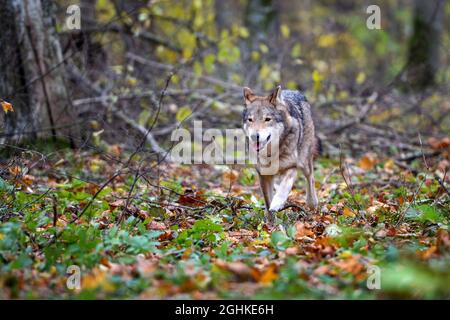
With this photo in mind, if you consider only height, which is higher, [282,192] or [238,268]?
[282,192]

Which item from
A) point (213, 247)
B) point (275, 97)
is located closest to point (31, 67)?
point (275, 97)

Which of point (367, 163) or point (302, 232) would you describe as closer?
point (302, 232)

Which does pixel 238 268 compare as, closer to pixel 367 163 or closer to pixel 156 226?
pixel 156 226

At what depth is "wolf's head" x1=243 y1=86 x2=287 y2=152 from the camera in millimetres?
7203

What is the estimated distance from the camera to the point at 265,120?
7.29 metres

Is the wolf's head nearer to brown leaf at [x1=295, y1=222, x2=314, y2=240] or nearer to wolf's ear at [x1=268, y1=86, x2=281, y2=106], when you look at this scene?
wolf's ear at [x1=268, y1=86, x2=281, y2=106]

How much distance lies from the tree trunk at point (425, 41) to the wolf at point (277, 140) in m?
10.8

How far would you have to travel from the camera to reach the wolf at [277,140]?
720 cm

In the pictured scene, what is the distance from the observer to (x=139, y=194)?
7.39m

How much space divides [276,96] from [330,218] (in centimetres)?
174

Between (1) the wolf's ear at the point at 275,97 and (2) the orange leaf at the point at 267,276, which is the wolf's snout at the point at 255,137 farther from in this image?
(2) the orange leaf at the point at 267,276

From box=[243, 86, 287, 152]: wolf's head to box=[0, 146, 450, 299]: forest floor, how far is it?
79cm

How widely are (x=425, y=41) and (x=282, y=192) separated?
1386 cm

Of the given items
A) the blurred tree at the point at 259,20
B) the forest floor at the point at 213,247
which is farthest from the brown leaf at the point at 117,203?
the blurred tree at the point at 259,20
